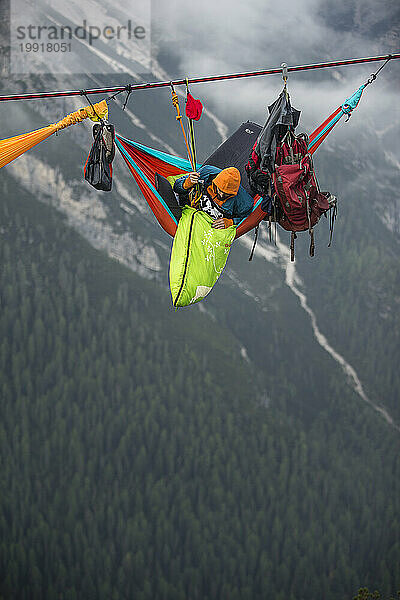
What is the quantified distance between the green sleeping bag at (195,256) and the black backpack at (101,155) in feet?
1.47

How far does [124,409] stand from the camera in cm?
1714

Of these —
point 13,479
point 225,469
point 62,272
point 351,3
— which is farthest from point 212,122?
point 13,479

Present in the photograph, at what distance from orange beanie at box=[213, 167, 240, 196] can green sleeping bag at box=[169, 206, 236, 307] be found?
0.16m

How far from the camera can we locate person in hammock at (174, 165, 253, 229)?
3312 mm

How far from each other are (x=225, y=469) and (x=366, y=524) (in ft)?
11.6

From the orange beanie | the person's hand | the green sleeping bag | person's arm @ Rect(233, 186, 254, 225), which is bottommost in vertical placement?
the green sleeping bag

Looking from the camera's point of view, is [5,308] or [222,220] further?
[5,308]

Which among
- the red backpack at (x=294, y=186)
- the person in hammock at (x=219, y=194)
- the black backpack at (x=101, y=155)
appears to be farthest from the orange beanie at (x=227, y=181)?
the black backpack at (x=101, y=155)

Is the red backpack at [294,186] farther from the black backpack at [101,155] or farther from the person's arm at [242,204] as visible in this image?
the black backpack at [101,155]

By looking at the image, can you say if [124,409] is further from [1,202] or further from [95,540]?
[1,202]

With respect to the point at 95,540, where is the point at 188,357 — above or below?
above

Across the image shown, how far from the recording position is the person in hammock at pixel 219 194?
331cm

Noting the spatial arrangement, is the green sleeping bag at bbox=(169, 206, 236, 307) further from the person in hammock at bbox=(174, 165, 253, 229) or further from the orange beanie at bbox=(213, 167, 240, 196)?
the orange beanie at bbox=(213, 167, 240, 196)

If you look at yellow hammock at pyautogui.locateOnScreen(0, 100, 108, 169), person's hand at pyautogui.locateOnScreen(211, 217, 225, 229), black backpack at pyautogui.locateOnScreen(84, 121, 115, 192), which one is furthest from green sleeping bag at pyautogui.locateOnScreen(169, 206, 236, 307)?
yellow hammock at pyautogui.locateOnScreen(0, 100, 108, 169)
